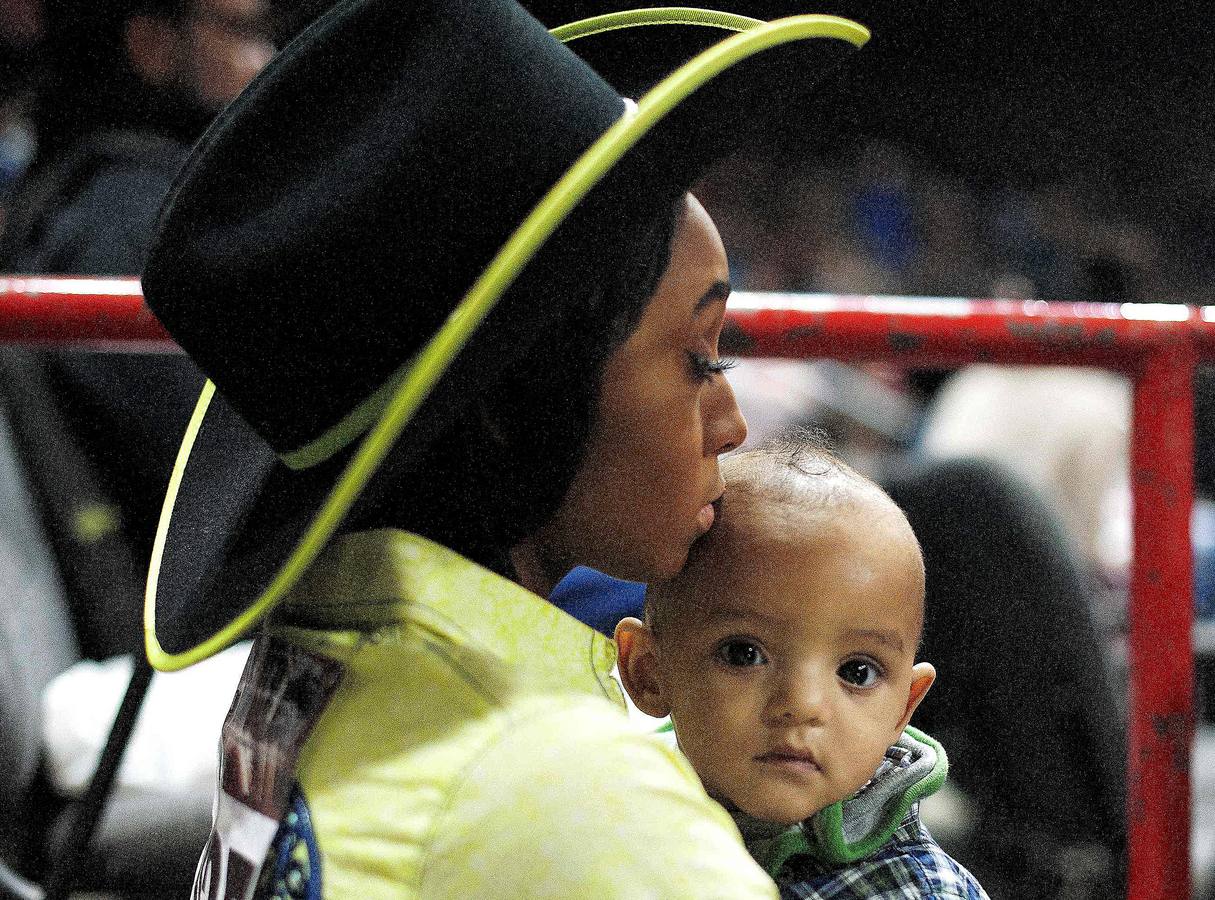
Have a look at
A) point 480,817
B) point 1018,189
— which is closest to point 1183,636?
point 480,817

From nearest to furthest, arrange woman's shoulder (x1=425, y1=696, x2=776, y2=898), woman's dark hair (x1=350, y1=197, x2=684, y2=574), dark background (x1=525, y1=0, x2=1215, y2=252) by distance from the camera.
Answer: woman's shoulder (x1=425, y1=696, x2=776, y2=898) < woman's dark hair (x1=350, y1=197, x2=684, y2=574) < dark background (x1=525, y1=0, x2=1215, y2=252)

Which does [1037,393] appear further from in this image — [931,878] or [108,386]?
[931,878]

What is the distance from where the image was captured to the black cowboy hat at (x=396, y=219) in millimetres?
678

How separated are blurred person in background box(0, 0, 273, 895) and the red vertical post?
97 cm

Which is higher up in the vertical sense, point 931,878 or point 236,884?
point 236,884

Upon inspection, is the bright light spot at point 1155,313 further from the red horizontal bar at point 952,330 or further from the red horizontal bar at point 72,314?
the red horizontal bar at point 72,314

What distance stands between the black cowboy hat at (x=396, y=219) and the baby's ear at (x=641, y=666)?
276mm

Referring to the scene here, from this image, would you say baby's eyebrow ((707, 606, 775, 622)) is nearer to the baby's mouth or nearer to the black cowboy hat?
the baby's mouth

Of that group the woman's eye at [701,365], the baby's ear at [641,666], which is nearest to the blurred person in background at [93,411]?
the baby's ear at [641,666]

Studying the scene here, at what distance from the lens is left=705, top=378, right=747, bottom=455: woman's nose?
0.85 metres

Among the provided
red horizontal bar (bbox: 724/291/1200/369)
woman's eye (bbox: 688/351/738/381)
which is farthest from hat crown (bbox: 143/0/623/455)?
red horizontal bar (bbox: 724/291/1200/369)

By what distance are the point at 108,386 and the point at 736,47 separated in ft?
4.30

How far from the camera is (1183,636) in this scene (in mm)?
1253

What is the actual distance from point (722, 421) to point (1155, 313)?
0.61 m
